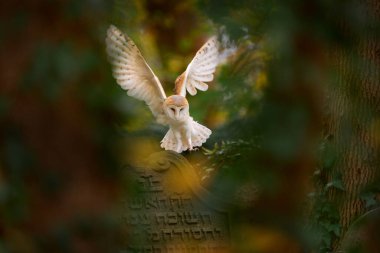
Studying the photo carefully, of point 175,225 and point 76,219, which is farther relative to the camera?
point 175,225

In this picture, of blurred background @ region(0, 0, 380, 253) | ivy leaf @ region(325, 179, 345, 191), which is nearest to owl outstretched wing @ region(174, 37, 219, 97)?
ivy leaf @ region(325, 179, 345, 191)

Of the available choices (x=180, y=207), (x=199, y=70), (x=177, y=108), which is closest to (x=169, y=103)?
(x=177, y=108)

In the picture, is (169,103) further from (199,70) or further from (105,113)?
(105,113)

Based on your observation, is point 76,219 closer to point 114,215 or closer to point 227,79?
point 114,215

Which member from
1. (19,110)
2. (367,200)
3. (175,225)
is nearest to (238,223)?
(19,110)

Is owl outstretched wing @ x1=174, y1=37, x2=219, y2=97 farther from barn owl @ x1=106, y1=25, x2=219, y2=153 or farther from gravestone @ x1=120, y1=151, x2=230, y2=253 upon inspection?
gravestone @ x1=120, y1=151, x2=230, y2=253
